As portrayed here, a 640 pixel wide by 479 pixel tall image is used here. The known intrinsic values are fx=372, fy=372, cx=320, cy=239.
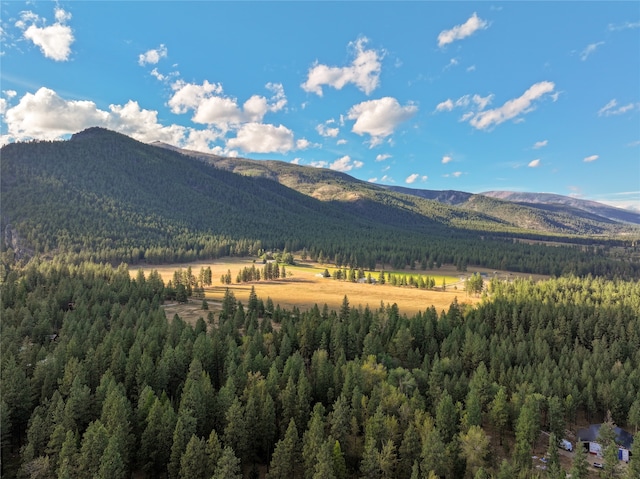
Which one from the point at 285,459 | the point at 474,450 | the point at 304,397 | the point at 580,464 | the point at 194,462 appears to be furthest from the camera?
the point at 304,397

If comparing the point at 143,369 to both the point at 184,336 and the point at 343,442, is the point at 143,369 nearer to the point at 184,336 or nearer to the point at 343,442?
the point at 184,336

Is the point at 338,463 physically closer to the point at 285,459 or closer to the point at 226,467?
the point at 285,459

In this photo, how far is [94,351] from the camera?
2849 inches

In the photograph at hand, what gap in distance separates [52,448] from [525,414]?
2786 inches

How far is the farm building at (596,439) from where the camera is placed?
63894 mm

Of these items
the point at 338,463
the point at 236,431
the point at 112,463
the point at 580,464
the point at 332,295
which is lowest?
the point at 338,463

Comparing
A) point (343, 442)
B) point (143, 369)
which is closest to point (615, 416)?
point (343, 442)

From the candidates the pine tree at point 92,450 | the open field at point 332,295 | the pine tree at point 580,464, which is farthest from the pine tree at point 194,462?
the open field at point 332,295

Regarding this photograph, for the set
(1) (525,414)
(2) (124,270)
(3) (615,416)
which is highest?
(2) (124,270)

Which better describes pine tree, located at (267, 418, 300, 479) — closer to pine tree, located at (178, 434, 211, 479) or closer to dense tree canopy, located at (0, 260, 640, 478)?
dense tree canopy, located at (0, 260, 640, 478)

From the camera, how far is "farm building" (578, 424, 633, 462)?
210 ft

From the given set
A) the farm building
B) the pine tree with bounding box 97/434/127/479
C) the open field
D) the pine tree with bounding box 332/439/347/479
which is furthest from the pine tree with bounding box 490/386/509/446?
the open field

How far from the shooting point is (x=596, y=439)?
6538cm

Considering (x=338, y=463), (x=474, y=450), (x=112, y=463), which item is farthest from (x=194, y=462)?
(x=474, y=450)
